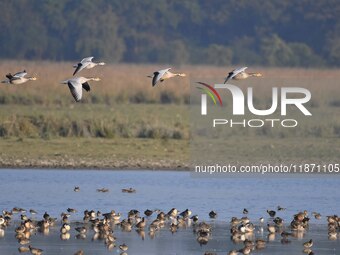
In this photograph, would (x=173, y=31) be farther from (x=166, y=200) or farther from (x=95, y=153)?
(x=166, y=200)

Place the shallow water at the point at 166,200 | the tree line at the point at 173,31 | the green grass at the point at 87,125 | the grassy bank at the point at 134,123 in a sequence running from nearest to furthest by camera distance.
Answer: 1. the shallow water at the point at 166,200
2. the grassy bank at the point at 134,123
3. the green grass at the point at 87,125
4. the tree line at the point at 173,31

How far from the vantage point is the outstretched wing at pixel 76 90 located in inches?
657

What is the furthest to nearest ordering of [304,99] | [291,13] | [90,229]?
1. [291,13]
2. [304,99]
3. [90,229]

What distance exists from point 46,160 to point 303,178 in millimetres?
4725

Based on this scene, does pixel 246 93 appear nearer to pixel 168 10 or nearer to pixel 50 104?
pixel 50 104

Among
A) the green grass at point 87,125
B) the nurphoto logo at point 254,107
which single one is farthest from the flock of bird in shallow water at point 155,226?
the nurphoto logo at point 254,107

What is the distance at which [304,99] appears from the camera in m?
34.3

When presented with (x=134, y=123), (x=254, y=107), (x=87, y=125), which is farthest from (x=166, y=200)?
(x=254, y=107)

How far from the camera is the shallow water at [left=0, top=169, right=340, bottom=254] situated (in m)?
14.5

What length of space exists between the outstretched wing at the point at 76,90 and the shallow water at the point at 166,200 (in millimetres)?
1596

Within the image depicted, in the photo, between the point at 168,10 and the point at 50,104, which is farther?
the point at 168,10

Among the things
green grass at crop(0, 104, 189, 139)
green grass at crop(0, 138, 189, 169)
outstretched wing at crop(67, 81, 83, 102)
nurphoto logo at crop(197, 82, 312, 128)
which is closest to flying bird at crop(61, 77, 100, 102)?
outstretched wing at crop(67, 81, 83, 102)

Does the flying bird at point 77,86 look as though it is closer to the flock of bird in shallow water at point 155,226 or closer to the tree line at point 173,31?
the flock of bird in shallow water at point 155,226

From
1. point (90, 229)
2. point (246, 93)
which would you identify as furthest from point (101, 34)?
point (90, 229)
